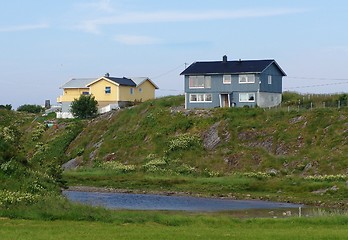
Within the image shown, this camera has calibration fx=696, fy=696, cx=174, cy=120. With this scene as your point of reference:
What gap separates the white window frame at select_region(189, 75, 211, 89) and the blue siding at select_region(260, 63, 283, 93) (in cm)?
651

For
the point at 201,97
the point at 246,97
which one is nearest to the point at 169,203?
the point at 246,97

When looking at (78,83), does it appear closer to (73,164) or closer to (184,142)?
(73,164)

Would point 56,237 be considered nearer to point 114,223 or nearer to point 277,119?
point 114,223

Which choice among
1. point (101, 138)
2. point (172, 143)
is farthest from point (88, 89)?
point (172, 143)

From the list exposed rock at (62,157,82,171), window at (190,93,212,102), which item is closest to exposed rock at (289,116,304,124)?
window at (190,93,212,102)

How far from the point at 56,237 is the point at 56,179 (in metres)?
14.6

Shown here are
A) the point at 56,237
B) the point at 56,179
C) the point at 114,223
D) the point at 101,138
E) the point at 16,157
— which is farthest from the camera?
the point at 101,138

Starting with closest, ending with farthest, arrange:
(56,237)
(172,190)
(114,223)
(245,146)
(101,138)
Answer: (56,237)
(114,223)
(172,190)
(245,146)
(101,138)

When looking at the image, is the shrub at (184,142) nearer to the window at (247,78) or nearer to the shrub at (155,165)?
the shrub at (155,165)

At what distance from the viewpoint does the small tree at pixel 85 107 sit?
93000mm

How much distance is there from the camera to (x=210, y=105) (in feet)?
274

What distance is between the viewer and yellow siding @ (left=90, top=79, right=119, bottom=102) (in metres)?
97.8

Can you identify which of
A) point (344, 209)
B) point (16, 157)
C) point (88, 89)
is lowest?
point (344, 209)

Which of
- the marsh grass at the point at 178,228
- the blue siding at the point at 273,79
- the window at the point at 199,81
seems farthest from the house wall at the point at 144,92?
the marsh grass at the point at 178,228
